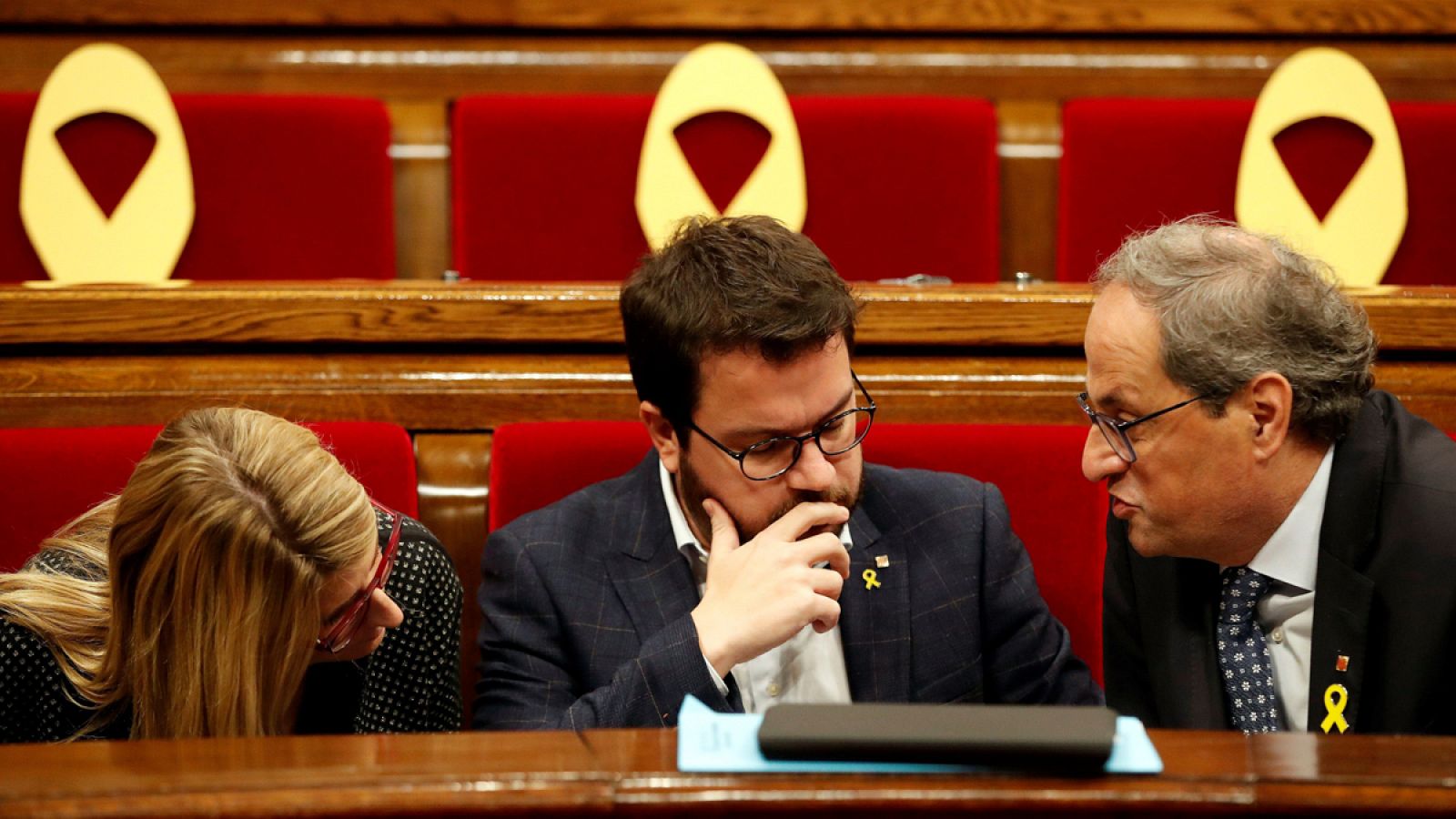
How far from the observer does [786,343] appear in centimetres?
71

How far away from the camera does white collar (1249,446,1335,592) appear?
0.68 metres

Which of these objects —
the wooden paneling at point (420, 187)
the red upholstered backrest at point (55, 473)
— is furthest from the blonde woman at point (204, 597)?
the wooden paneling at point (420, 187)

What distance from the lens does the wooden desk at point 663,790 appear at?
385 mm

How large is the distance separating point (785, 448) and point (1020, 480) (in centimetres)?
17

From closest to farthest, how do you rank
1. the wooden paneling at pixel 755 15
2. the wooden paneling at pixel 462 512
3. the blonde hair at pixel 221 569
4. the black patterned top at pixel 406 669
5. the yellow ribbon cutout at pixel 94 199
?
1. the blonde hair at pixel 221 569
2. the black patterned top at pixel 406 669
3. the wooden paneling at pixel 462 512
4. the yellow ribbon cutout at pixel 94 199
5. the wooden paneling at pixel 755 15

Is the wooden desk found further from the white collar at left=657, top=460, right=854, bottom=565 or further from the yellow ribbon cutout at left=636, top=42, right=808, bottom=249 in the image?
the yellow ribbon cutout at left=636, top=42, right=808, bottom=249

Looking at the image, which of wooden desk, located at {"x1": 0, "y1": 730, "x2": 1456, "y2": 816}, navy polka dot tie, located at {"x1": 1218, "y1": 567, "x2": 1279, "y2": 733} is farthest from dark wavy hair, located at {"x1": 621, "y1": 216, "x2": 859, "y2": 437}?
wooden desk, located at {"x1": 0, "y1": 730, "x2": 1456, "y2": 816}

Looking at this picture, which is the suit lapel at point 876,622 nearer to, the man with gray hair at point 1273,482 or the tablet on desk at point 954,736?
the man with gray hair at point 1273,482

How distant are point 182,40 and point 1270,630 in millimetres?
1046

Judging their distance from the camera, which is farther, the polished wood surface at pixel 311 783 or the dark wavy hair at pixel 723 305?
the dark wavy hair at pixel 723 305

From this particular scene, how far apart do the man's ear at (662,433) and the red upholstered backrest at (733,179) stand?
45cm

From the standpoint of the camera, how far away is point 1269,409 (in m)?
0.65

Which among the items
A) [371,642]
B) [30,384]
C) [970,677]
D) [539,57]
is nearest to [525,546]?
[371,642]

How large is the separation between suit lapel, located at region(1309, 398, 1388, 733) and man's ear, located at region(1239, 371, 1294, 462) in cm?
4
